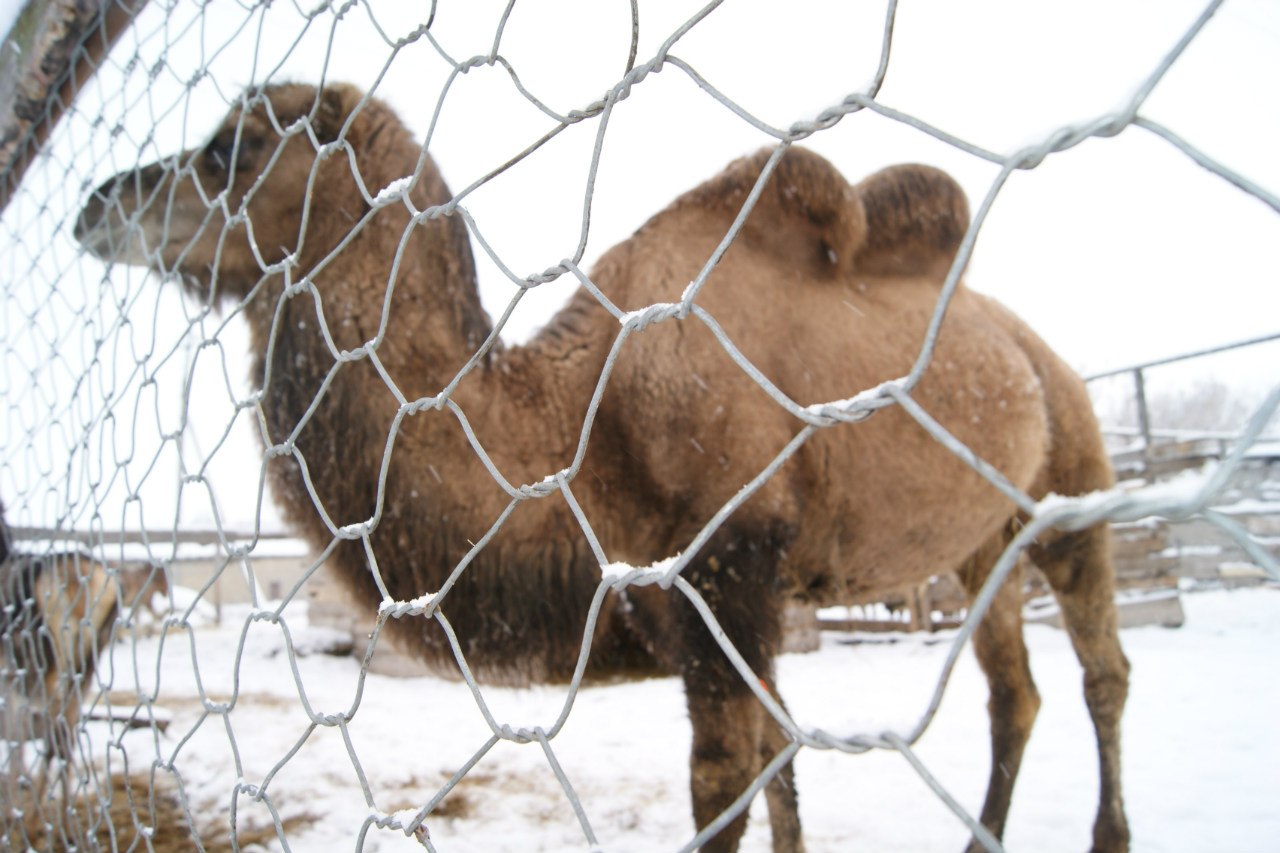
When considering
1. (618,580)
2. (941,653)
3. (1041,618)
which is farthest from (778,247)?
(1041,618)

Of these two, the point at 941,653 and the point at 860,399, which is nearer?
the point at 860,399

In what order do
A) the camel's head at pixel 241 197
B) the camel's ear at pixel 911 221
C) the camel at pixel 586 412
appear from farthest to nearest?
1. the camel's ear at pixel 911 221
2. the camel's head at pixel 241 197
3. the camel at pixel 586 412

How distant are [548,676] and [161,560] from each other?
0.94m

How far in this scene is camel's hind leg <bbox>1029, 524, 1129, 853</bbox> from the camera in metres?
3.06

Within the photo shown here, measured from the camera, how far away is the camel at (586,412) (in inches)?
70.2

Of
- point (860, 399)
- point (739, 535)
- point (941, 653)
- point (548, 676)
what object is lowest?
point (941, 653)

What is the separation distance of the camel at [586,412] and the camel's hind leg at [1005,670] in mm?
764

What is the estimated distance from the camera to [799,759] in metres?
3.88

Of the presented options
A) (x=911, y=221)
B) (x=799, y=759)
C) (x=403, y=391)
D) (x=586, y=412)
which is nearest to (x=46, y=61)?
(x=403, y=391)

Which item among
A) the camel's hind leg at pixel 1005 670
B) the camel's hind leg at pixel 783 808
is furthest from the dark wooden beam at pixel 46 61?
the camel's hind leg at pixel 1005 670

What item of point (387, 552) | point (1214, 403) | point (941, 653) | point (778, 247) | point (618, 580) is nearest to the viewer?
point (618, 580)

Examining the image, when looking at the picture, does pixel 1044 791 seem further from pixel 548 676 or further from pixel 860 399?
pixel 860 399

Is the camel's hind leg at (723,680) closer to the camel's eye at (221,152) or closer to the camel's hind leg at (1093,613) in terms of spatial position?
the camel's eye at (221,152)

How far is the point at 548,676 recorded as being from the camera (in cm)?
198
